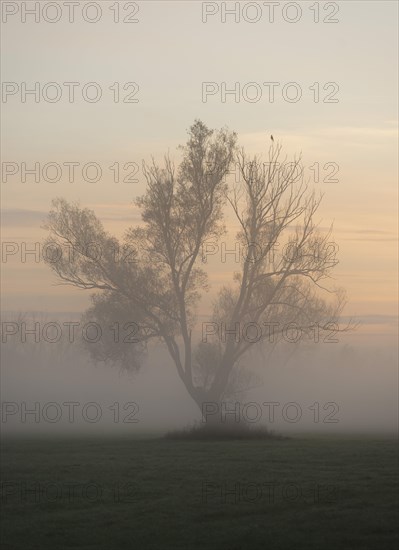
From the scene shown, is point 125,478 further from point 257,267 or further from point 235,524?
point 257,267

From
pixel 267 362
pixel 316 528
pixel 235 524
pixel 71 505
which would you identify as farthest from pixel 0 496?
pixel 267 362

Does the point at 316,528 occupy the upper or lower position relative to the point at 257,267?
lower

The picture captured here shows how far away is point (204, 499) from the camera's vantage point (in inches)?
918

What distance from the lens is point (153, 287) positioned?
1863 inches

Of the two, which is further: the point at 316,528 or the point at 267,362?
the point at 267,362

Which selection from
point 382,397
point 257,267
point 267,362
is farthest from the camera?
point 382,397

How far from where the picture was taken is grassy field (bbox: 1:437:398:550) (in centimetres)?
1944

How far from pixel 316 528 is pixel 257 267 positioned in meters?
27.6

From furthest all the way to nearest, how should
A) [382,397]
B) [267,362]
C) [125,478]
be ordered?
1. [382,397]
2. [267,362]
3. [125,478]

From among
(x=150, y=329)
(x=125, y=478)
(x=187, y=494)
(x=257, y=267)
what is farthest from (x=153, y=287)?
(x=187, y=494)

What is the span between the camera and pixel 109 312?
47406 millimetres

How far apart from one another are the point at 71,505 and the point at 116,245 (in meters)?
25.7

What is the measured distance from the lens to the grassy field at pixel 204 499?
19.4 metres

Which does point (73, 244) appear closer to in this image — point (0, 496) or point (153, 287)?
point (153, 287)
